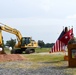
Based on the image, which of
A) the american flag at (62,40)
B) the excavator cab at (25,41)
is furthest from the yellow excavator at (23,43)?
the american flag at (62,40)

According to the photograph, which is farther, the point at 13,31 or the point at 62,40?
the point at 13,31

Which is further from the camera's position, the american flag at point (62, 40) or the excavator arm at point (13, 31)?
the excavator arm at point (13, 31)

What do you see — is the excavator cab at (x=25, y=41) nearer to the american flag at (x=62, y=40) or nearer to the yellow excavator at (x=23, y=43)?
the yellow excavator at (x=23, y=43)

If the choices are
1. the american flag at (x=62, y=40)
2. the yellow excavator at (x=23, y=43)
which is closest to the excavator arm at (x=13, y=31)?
the yellow excavator at (x=23, y=43)

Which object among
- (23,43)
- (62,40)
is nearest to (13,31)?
(23,43)

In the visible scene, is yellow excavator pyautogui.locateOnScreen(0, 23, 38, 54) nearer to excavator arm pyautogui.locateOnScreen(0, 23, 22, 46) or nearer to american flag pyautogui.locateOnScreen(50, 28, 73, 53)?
excavator arm pyautogui.locateOnScreen(0, 23, 22, 46)

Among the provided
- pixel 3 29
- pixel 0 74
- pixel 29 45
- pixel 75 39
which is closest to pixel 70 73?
pixel 0 74

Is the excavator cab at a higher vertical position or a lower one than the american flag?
higher

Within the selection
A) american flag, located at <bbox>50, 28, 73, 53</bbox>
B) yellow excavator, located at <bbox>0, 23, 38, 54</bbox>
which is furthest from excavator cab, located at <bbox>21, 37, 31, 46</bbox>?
american flag, located at <bbox>50, 28, 73, 53</bbox>

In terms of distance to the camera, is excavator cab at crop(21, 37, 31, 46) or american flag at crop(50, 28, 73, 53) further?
excavator cab at crop(21, 37, 31, 46)

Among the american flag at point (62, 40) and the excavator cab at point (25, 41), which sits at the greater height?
the excavator cab at point (25, 41)

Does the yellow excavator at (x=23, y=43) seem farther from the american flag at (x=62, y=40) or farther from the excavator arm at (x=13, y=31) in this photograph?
the american flag at (x=62, y=40)

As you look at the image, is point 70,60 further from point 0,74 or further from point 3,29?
point 3,29

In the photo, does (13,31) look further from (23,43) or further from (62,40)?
(62,40)
